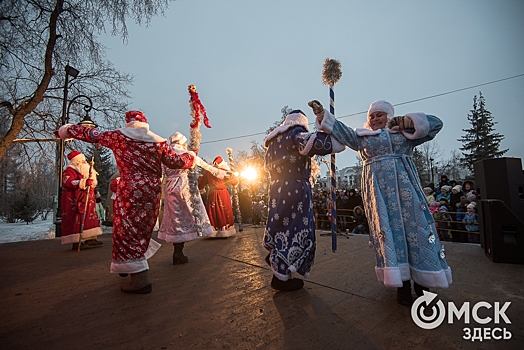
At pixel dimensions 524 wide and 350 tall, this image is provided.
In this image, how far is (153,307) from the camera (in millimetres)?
2326

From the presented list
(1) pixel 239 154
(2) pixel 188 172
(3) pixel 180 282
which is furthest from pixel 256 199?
(1) pixel 239 154

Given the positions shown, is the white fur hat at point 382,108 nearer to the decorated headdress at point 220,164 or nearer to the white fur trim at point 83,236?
the decorated headdress at point 220,164

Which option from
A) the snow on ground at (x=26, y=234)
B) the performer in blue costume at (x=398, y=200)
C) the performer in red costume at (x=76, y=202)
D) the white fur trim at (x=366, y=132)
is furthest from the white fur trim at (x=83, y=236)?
the white fur trim at (x=366, y=132)

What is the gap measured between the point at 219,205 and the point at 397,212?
500cm

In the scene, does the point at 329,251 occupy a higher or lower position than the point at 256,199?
lower

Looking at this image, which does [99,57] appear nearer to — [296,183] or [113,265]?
[113,265]

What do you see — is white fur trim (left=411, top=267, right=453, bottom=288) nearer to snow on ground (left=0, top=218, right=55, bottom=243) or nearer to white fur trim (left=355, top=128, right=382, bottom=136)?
white fur trim (left=355, top=128, right=382, bottom=136)

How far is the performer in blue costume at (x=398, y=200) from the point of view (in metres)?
2.11

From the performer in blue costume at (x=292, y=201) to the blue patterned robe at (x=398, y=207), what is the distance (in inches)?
11.2

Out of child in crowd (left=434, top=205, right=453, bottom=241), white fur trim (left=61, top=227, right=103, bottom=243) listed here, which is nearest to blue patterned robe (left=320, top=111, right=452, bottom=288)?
child in crowd (left=434, top=205, right=453, bottom=241)

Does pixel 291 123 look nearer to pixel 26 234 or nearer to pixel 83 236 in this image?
pixel 83 236

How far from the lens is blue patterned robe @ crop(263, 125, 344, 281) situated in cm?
258

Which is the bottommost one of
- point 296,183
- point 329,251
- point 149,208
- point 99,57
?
point 329,251

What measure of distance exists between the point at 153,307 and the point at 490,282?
11.3 feet
